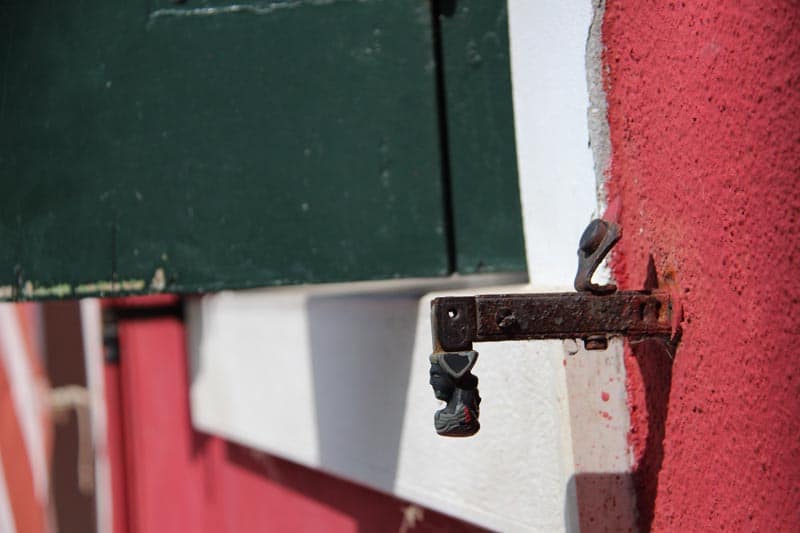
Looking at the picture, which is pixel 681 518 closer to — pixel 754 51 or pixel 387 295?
pixel 754 51

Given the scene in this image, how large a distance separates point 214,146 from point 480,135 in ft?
1.13

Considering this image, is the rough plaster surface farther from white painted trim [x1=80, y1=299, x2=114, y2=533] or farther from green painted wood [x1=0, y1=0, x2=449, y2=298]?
white painted trim [x1=80, y1=299, x2=114, y2=533]

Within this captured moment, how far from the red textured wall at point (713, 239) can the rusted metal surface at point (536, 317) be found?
7 centimetres

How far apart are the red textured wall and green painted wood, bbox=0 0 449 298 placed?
30 centimetres

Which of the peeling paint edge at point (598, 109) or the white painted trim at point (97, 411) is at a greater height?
the peeling paint edge at point (598, 109)

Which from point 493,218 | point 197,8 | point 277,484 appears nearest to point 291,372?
point 277,484

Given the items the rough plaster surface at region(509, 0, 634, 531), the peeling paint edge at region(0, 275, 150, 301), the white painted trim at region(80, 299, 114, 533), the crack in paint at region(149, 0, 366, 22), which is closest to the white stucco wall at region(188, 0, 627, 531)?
the rough plaster surface at region(509, 0, 634, 531)

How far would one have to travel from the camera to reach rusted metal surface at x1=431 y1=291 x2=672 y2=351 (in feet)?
2.87

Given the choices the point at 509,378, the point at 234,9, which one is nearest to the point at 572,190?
the point at 509,378

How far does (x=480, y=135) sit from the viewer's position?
1308 millimetres

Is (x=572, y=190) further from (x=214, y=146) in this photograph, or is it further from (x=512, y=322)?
Answer: (x=214, y=146)

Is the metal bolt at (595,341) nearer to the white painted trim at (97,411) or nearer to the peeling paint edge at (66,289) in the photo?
the peeling paint edge at (66,289)

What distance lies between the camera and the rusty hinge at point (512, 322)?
0.88 metres

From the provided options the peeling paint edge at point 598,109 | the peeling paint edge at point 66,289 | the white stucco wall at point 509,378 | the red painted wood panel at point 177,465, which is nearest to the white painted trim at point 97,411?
the red painted wood panel at point 177,465
